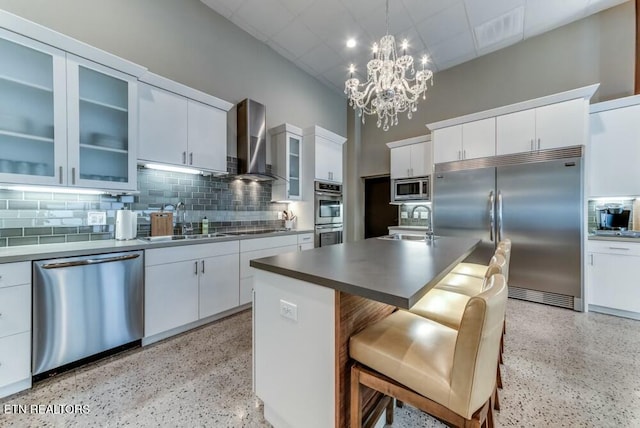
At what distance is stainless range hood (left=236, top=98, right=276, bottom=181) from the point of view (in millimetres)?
3270

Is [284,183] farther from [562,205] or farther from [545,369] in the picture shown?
[562,205]

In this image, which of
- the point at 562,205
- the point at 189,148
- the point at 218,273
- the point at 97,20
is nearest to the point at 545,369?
the point at 562,205

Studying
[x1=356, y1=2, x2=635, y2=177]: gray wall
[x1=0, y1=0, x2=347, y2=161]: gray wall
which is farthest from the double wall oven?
[x1=356, y1=2, x2=635, y2=177]: gray wall

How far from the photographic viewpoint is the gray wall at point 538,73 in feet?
10.1

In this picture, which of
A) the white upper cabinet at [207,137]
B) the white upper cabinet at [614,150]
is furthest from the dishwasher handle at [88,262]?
the white upper cabinet at [614,150]

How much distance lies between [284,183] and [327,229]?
1.10 metres

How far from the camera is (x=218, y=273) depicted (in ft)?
8.52

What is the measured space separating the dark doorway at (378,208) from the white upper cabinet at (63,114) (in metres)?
4.36

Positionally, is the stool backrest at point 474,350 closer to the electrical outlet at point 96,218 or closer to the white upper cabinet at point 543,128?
the electrical outlet at point 96,218

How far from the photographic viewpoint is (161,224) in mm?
2629

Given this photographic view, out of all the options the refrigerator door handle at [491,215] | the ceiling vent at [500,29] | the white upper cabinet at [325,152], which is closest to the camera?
the ceiling vent at [500,29]

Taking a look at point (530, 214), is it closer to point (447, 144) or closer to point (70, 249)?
point (447, 144)

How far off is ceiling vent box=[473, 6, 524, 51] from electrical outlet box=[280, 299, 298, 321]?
4.50 m

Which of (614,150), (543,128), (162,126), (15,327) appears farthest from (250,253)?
(614,150)
